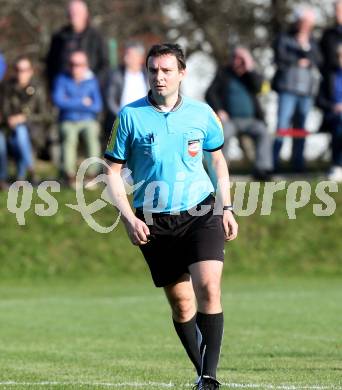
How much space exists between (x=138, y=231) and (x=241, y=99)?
1076 cm

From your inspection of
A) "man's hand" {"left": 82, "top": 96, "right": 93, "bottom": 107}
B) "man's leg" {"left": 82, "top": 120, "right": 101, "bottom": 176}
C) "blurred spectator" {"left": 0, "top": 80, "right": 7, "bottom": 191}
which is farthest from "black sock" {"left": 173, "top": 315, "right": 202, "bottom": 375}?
"blurred spectator" {"left": 0, "top": 80, "right": 7, "bottom": 191}

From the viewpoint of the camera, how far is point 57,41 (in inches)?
711

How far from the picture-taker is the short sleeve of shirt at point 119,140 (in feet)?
25.1

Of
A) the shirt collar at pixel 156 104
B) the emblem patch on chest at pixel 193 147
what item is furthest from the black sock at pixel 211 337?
the shirt collar at pixel 156 104

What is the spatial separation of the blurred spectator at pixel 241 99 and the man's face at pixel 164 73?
10.3m

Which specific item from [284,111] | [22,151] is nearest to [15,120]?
[22,151]

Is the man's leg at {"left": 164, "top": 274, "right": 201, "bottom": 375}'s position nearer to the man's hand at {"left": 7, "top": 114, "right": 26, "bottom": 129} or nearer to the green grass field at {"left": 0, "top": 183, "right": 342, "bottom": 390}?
the green grass field at {"left": 0, "top": 183, "right": 342, "bottom": 390}

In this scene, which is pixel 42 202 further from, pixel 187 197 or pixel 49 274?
pixel 187 197

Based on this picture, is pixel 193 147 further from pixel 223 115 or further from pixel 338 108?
pixel 338 108

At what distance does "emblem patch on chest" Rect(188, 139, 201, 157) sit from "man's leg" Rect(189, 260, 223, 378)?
725 millimetres

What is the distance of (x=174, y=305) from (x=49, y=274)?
35.3ft

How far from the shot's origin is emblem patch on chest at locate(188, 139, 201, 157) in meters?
7.66

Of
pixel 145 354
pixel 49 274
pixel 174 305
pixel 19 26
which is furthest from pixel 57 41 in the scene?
pixel 19 26

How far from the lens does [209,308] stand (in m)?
7.65
